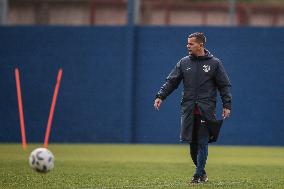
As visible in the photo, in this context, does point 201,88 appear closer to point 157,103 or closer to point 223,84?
point 223,84

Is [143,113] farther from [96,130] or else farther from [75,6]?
[75,6]

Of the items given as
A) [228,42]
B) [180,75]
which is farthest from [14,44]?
[180,75]

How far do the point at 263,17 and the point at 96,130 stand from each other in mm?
8549

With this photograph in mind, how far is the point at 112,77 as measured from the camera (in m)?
24.2

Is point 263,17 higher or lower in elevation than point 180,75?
higher

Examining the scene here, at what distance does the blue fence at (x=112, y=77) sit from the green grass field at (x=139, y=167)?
1205 mm

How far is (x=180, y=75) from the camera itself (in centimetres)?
A: 1258

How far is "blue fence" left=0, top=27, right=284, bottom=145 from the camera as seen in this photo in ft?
77.5

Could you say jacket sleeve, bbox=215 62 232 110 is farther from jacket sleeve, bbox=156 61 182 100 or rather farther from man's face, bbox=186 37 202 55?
jacket sleeve, bbox=156 61 182 100

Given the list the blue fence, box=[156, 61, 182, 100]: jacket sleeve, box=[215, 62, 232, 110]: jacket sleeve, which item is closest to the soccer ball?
box=[156, 61, 182, 100]: jacket sleeve

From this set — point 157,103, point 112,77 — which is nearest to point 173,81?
point 157,103

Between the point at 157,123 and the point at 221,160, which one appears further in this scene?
the point at 157,123

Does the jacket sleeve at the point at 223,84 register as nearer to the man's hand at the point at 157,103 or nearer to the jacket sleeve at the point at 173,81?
the jacket sleeve at the point at 173,81

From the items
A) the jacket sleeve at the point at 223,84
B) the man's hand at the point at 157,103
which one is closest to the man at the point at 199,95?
the jacket sleeve at the point at 223,84
